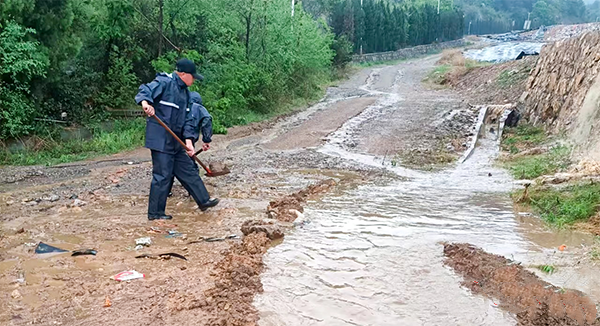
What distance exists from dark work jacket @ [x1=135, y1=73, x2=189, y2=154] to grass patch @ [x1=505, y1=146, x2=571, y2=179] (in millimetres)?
6176

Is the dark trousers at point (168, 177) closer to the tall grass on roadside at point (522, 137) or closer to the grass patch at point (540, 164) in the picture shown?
the grass patch at point (540, 164)

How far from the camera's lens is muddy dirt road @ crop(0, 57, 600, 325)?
3.68m

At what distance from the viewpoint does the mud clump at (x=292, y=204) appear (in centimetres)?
614

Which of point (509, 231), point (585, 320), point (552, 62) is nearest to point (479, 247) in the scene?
point (509, 231)

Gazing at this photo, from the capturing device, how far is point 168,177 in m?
5.88

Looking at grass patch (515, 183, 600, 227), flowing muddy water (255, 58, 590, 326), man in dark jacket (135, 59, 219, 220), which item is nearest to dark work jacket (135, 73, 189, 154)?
man in dark jacket (135, 59, 219, 220)

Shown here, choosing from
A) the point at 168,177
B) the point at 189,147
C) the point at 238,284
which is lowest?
the point at 238,284

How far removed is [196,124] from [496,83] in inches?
719

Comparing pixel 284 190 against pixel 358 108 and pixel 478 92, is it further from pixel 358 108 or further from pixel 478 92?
pixel 478 92

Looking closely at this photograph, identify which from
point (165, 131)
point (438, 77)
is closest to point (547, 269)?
point (165, 131)

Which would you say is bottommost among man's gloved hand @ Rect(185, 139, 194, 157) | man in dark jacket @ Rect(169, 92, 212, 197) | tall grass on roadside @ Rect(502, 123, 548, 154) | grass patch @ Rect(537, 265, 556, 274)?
tall grass on roadside @ Rect(502, 123, 548, 154)

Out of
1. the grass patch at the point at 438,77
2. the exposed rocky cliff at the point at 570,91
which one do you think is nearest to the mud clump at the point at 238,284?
the exposed rocky cliff at the point at 570,91

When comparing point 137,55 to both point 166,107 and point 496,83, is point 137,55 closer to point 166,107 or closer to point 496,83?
point 166,107

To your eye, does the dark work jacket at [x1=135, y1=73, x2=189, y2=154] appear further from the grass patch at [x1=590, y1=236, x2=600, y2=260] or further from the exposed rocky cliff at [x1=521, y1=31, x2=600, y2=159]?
the exposed rocky cliff at [x1=521, y1=31, x2=600, y2=159]
